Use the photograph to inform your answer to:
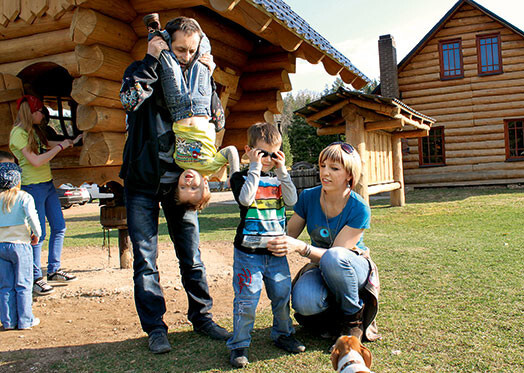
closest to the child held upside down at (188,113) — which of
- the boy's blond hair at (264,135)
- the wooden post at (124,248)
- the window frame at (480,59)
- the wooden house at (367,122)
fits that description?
the boy's blond hair at (264,135)

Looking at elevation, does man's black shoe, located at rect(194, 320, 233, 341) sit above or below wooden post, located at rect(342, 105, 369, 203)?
below

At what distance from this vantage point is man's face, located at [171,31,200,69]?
3.03 metres

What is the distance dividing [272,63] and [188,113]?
351 cm

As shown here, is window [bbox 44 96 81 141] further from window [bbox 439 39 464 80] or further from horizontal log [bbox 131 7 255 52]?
window [bbox 439 39 464 80]

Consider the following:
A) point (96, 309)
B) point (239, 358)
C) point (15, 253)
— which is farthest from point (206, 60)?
point (96, 309)

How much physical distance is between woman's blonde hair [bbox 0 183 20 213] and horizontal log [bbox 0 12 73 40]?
1949mm

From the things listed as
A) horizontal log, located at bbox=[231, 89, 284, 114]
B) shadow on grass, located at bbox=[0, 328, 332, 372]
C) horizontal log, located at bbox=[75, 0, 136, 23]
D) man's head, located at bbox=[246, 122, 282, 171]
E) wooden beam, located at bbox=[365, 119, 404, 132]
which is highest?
horizontal log, located at bbox=[75, 0, 136, 23]

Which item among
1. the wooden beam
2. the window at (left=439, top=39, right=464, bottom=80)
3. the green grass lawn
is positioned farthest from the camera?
the window at (left=439, top=39, right=464, bottom=80)

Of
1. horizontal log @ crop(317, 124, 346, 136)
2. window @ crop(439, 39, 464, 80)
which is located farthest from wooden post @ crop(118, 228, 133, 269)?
window @ crop(439, 39, 464, 80)

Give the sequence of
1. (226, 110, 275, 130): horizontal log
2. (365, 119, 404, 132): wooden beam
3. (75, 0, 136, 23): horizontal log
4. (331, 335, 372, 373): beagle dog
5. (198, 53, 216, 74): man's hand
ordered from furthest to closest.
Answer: (365, 119, 404, 132): wooden beam < (226, 110, 275, 130): horizontal log < (75, 0, 136, 23): horizontal log < (198, 53, 216, 74): man's hand < (331, 335, 372, 373): beagle dog

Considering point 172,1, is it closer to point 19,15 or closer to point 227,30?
point 227,30

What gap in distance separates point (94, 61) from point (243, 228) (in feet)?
8.77

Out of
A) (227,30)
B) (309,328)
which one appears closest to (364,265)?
(309,328)

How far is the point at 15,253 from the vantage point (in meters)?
3.80
